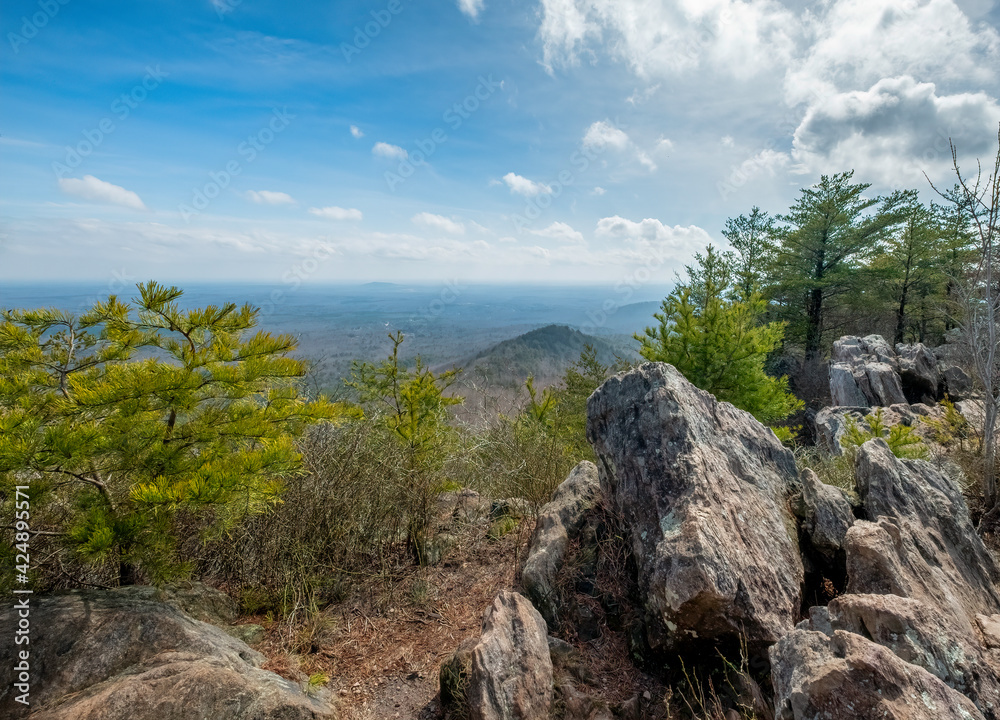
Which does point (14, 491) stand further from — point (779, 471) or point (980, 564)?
point (980, 564)

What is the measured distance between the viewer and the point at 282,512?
473 cm

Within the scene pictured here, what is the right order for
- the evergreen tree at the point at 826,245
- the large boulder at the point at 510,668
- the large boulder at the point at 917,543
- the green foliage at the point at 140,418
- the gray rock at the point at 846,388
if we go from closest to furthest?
1. the green foliage at the point at 140,418
2. the large boulder at the point at 510,668
3. the large boulder at the point at 917,543
4. the gray rock at the point at 846,388
5. the evergreen tree at the point at 826,245

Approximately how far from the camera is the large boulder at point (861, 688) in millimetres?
1970

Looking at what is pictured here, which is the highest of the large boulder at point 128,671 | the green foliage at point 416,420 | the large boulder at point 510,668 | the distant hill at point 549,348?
the green foliage at point 416,420

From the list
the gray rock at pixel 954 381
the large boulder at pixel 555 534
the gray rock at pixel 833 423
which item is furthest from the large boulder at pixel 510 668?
the gray rock at pixel 954 381

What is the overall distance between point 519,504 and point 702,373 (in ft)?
14.2

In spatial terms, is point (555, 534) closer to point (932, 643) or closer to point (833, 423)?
point (932, 643)

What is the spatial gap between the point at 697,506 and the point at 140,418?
448 centimetres

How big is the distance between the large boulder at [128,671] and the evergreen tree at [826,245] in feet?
79.0

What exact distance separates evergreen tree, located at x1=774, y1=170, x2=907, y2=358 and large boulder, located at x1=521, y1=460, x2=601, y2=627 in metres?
20.2

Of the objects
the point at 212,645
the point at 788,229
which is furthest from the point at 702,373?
the point at 788,229

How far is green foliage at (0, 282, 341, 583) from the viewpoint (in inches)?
106

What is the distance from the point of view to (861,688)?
2.09 metres

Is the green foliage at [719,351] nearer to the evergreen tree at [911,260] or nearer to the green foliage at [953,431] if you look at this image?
the green foliage at [953,431]
